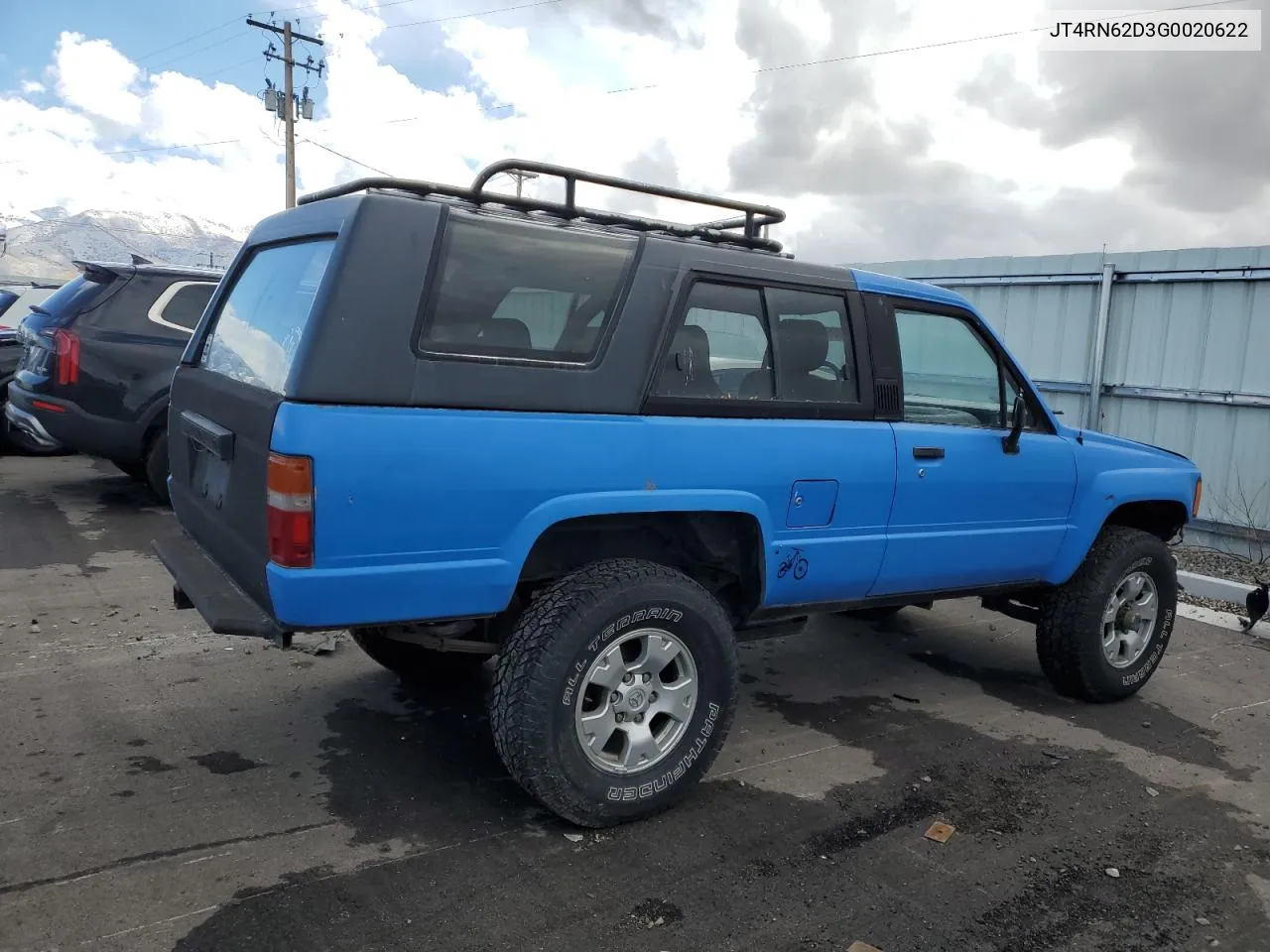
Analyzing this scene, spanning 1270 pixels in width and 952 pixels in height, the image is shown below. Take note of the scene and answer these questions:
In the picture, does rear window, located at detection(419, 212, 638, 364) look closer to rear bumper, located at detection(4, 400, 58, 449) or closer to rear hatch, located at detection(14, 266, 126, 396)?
rear hatch, located at detection(14, 266, 126, 396)

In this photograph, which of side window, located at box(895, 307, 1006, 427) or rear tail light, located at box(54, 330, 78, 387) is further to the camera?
rear tail light, located at box(54, 330, 78, 387)

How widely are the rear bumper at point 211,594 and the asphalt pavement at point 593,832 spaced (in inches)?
27.7

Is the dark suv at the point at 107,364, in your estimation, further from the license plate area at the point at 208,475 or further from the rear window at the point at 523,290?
the rear window at the point at 523,290

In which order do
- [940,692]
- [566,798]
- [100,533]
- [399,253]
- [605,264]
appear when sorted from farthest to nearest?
[100,533]
[940,692]
[605,264]
[566,798]
[399,253]

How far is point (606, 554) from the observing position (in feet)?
11.6

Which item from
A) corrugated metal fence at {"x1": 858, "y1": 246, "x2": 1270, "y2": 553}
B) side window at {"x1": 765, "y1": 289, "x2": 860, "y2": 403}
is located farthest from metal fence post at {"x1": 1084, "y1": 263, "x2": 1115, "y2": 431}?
side window at {"x1": 765, "y1": 289, "x2": 860, "y2": 403}

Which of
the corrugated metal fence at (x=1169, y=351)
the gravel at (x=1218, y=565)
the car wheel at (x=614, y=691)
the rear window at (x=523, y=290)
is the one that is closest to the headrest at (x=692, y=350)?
the rear window at (x=523, y=290)

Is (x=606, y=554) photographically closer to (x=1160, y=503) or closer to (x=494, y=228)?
(x=494, y=228)

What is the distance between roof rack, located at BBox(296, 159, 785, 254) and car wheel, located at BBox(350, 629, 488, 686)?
6.32ft

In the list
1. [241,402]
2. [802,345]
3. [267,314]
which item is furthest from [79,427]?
[802,345]

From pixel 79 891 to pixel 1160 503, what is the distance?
5037mm

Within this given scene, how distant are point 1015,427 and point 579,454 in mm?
2204

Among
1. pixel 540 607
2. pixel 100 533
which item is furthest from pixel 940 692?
pixel 100 533

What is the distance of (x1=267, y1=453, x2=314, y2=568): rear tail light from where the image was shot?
8.91 ft
